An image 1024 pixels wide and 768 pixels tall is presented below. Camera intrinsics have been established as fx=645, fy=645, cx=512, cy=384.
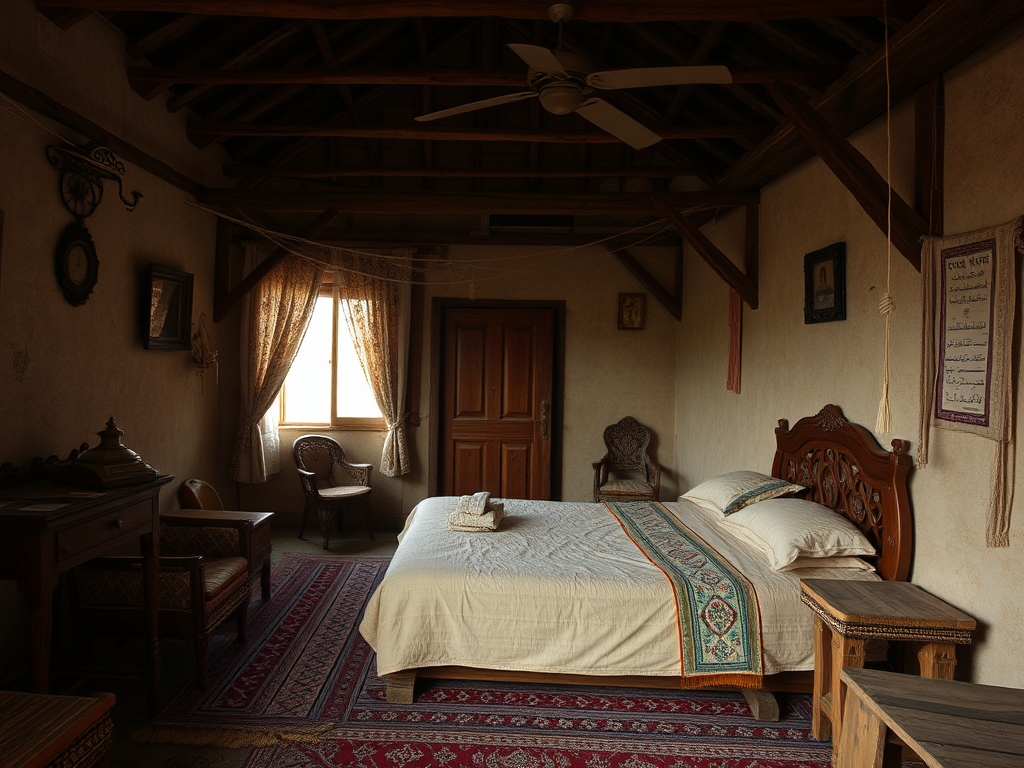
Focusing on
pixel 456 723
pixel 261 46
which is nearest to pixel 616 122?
pixel 261 46

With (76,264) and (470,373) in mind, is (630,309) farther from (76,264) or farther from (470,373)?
(76,264)

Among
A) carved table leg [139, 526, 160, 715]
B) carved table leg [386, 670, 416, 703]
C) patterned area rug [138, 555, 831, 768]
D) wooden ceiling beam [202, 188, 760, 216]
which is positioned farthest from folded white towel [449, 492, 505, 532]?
wooden ceiling beam [202, 188, 760, 216]

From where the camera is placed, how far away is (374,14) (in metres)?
2.73

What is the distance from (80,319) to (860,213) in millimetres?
3997

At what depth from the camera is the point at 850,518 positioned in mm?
3104

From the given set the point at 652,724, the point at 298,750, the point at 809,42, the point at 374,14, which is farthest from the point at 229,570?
the point at 809,42

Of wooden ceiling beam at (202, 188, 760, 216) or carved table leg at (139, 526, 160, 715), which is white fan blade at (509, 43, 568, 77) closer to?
wooden ceiling beam at (202, 188, 760, 216)

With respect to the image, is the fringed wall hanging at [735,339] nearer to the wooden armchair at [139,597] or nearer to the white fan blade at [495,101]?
the white fan blade at [495,101]

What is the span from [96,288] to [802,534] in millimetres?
3801

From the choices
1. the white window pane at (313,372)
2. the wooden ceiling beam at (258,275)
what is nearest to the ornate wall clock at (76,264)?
the wooden ceiling beam at (258,275)

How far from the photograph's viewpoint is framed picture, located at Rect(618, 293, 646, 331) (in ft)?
20.3

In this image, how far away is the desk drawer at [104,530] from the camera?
7.55ft

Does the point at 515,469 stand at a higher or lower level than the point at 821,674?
higher

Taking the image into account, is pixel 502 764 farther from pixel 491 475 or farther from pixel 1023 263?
pixel 491 475
